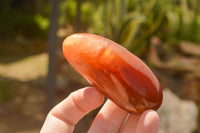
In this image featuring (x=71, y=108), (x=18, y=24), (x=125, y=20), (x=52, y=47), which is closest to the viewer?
(x=71, y=108)

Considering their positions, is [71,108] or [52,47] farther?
[52,47]

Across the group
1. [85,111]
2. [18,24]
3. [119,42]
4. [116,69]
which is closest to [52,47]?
[119,42]

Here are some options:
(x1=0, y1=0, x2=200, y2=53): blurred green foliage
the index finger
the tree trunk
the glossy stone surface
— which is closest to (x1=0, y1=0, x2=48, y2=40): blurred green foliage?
(x1=0, y1=0, x2=200, y2=53): blurred green foliage

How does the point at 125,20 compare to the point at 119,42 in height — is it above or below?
above

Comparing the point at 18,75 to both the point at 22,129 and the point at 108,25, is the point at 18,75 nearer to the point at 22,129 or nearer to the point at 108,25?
the point at 22,129

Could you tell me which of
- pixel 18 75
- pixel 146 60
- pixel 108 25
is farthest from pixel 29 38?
pixel 108 25

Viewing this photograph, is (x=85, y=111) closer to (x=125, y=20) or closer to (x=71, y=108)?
(x=71, y=108)

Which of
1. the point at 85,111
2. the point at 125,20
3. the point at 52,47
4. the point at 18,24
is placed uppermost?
the point at 85,111
